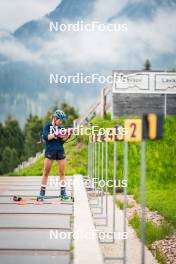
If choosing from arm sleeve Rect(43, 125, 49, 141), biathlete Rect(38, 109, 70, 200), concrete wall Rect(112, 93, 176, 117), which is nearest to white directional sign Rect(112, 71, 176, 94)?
concrete wall Rect(112, 93, 176, 117)

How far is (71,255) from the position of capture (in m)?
3.60

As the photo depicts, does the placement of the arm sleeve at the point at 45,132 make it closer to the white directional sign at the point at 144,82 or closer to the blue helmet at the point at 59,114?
the blue helmet at the point at 59,114

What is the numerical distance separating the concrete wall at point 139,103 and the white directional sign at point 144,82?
0.56 feet

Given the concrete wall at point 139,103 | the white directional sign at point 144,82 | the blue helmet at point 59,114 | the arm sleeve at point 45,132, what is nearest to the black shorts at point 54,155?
the arm sleeve at point 45,132

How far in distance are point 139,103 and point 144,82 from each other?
23.3 inches

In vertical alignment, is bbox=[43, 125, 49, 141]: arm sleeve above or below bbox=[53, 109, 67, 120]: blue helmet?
below

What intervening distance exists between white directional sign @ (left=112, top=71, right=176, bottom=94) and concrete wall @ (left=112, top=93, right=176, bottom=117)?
170 millimetres

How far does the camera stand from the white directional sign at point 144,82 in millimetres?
14469

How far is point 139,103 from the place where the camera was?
15.2m

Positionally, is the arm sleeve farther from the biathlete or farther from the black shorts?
the black shorts

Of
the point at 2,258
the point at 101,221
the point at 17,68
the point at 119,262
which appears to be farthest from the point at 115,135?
the point at 17,68

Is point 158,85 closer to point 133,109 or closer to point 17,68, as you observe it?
point 133,109

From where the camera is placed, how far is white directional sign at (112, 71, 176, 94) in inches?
570

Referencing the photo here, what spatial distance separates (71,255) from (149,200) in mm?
5196
